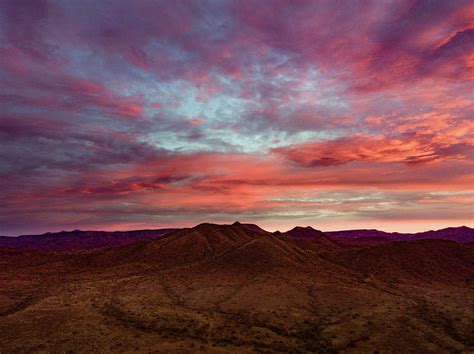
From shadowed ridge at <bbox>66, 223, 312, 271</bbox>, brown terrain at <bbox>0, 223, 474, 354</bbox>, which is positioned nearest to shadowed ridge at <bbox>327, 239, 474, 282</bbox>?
brown terrain at <bbox>0, 223, 474, 354</bbox>

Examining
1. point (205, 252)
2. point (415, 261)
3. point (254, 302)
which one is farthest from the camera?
point (205, 252)

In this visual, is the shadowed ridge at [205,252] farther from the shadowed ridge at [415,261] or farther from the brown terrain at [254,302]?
the shadowed ridge at [415,261]

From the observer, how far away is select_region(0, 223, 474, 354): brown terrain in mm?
50000

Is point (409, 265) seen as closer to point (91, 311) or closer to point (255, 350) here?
point (255, 350)

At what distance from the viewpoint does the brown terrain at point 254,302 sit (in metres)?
50.0

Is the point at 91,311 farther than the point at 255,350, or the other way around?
the point at 91,311

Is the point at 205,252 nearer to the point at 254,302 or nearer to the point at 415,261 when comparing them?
the point at 254,302

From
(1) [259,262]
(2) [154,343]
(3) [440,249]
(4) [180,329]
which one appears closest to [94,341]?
(2) [154,343]

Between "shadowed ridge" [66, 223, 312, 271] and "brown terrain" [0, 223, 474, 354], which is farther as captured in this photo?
"shadowed ridge" [66, 223, 312, 271]

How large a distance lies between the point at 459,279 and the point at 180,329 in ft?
310

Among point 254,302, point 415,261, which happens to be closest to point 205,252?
point 254,302

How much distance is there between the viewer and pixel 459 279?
3957 inches

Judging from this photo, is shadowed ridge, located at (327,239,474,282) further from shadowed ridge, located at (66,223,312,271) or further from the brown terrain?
shadowed ridge, located at (66,223,312,271)

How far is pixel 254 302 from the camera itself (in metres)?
74.2
